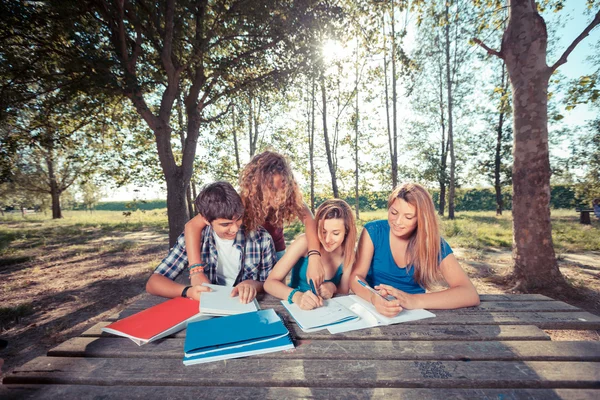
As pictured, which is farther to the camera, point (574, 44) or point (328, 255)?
point (574, 44)

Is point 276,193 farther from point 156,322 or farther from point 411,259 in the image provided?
point 156,322

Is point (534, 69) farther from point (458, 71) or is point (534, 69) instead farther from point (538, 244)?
point (458, 71)

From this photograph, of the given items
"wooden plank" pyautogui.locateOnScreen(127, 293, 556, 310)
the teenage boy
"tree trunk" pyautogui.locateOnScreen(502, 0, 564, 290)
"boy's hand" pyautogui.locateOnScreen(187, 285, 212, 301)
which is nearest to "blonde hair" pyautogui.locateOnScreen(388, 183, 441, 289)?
"wooden plank" pyautogui.locateOnScreen(127, 293, 556, 310)

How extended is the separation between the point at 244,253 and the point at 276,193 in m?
0.59

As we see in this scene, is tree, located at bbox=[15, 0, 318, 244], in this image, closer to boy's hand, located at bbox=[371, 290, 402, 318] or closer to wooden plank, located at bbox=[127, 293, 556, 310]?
wooden plank, located at bbox=[127, 293, 556, 310]

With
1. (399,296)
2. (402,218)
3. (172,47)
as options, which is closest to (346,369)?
(399,296)

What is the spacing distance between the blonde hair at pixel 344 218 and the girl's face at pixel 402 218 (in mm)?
319

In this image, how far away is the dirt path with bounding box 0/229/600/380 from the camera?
3502mm

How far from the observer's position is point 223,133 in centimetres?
896

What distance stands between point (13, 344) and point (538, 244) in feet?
23.2

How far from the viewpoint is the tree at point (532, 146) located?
4.05 m

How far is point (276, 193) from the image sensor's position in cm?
251

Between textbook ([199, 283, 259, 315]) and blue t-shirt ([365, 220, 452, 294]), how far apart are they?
45.3 inches

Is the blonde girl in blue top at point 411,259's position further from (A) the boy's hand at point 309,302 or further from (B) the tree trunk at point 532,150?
(B) the tree trunk at point 532,150
